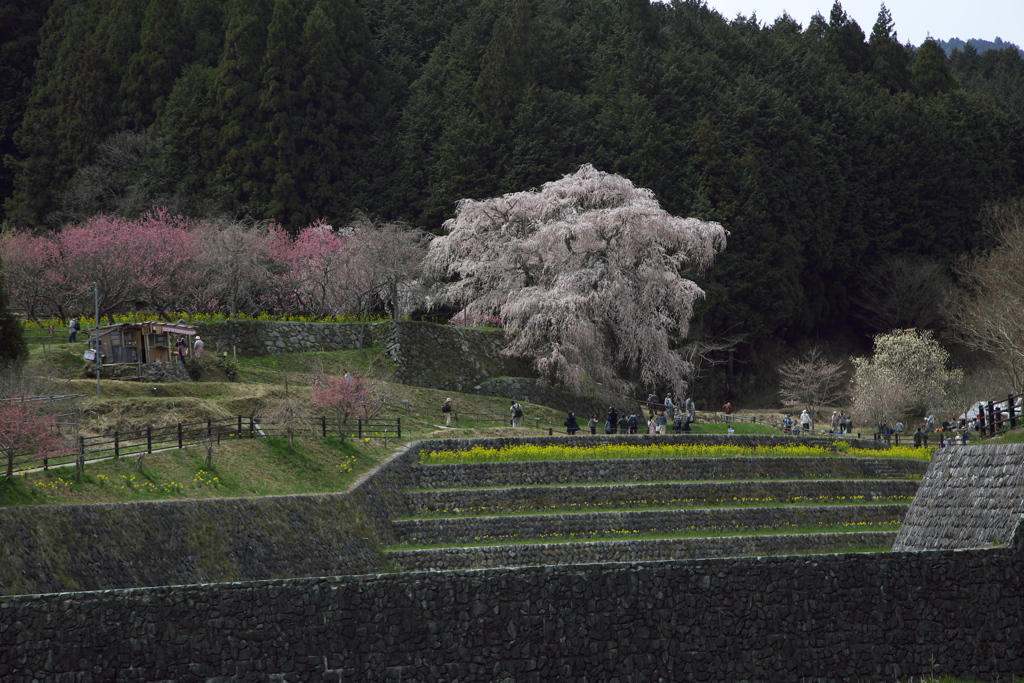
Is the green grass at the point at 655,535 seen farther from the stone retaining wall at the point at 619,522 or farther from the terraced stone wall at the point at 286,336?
the terraced stone wall at the point at 286,336

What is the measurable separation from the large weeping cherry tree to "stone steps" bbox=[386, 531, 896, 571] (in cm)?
1371

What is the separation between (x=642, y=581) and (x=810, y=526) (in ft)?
57.9

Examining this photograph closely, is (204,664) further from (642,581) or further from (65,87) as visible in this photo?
(65,87)

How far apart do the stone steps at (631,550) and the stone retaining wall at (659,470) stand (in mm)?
4018

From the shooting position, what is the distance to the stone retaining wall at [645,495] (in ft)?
96.4

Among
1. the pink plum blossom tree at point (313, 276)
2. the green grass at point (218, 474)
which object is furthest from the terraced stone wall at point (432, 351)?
the green grass at point (218, 474)

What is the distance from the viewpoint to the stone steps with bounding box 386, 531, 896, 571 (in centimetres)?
2630

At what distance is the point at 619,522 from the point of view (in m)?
28.9

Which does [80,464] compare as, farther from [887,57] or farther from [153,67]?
[887,57]

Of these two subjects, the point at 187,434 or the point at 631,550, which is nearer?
the point at 187,434

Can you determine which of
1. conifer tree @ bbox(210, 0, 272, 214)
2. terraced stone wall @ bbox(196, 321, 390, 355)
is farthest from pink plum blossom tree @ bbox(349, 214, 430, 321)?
conifer tree @ bbox(210, 0, 272, 214)

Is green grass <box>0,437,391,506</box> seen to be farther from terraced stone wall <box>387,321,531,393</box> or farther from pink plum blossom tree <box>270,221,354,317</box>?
pink plum blossom tree <box>270,221,354,317</box>

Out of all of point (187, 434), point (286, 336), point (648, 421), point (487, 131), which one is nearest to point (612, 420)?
point (648, 421)

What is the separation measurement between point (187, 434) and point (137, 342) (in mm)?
8290
